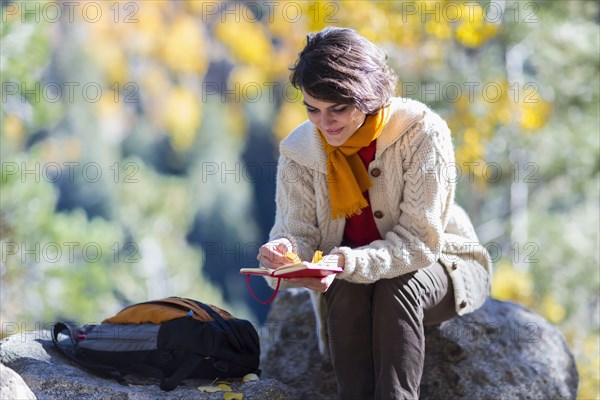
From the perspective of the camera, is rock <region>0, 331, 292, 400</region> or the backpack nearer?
rock <region>0, 331, 292, 400</region>

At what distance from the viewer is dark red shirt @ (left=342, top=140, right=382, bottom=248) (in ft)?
9.41

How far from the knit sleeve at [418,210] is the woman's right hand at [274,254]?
0.53 feet

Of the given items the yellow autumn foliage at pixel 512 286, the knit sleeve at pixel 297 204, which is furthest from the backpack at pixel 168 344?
the yellow autumn foliage at pixel 512 286

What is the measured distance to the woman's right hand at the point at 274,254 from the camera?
2.61m

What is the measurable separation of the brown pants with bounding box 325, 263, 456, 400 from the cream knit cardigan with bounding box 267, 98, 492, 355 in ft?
0.22

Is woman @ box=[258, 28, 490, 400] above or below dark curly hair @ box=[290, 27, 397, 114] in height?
below

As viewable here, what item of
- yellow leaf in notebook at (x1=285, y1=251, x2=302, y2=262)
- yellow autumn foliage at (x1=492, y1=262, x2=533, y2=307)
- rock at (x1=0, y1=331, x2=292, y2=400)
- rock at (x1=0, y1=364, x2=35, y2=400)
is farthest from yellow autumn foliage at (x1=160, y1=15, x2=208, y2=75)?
rock at (x1=0, y1=364, x2=35, y2=400)

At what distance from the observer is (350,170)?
280cm

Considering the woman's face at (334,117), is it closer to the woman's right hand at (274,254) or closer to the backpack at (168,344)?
the woman's right hand at (274,254)

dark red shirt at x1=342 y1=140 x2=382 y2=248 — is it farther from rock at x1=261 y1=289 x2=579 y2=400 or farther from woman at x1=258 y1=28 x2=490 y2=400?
rock at x1=261 y1=289 x2=579 y2=400

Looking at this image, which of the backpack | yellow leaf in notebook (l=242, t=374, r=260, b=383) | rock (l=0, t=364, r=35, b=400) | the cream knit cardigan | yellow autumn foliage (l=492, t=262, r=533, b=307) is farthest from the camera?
yellow autumn foliage (l=492, t=262, r=533, b=307)

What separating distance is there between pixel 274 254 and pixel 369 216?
435mm

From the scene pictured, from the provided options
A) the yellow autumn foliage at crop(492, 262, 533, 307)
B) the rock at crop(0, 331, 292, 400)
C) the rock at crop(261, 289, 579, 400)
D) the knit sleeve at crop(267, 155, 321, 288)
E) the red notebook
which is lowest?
the yellow autumn foliage at crop(492, 262, 533, 307)

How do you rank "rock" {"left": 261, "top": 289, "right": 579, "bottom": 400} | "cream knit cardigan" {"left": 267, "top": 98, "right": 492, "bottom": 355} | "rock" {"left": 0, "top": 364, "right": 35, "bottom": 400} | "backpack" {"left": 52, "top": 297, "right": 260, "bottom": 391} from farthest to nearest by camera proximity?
"rock" {"left": 261, "top": 289, "right": 579, "bottom": 400}
"backpack" {"left": 52, "top": 297, "right": 260, "bottom": 391}
"cream knit cardigan" {"left": 267, "top": 98, "right": 492, "bottom": 355}
"rock" {"left": 0, "top": 364, "right": 35, "bottom": 400}
